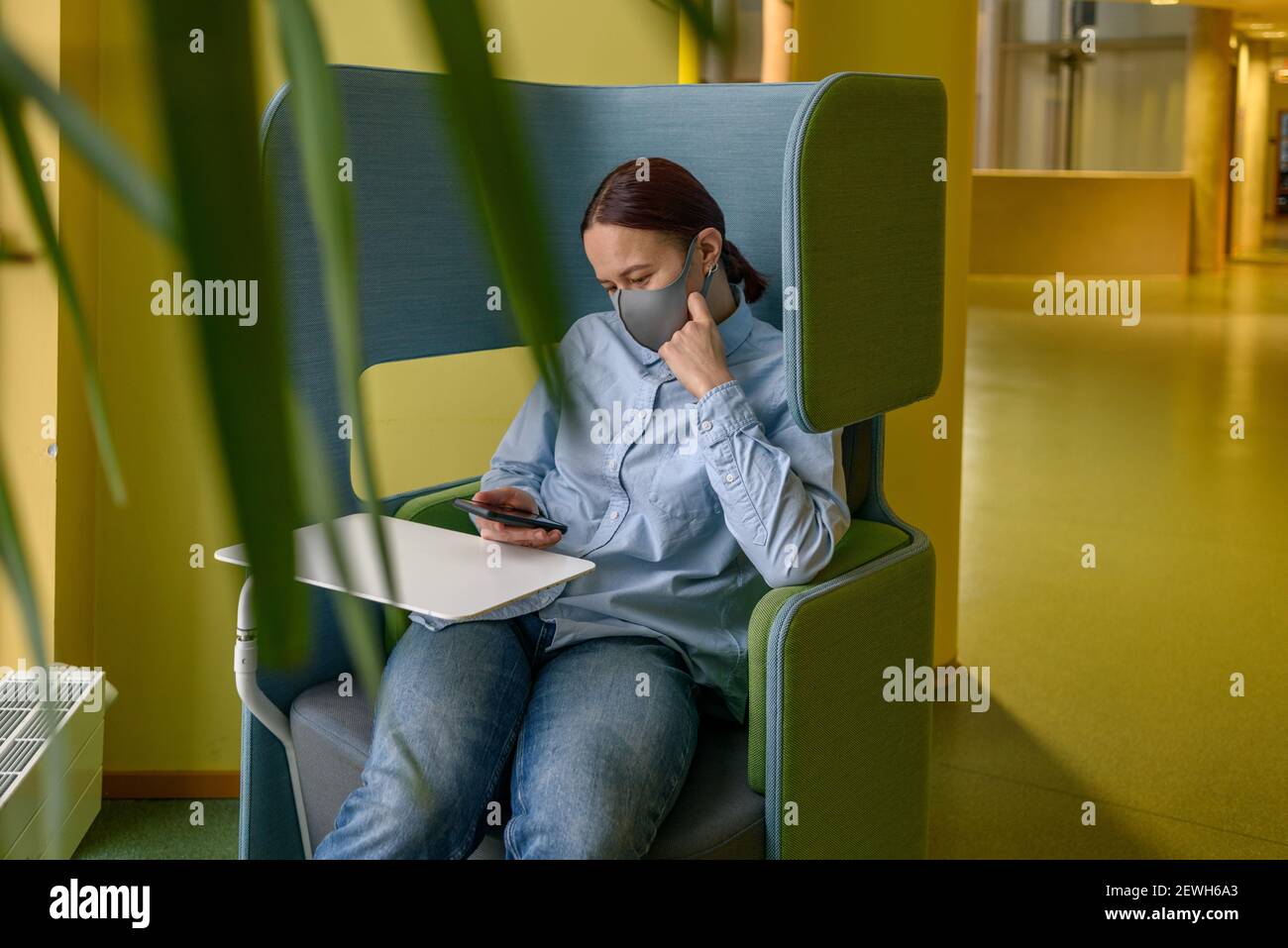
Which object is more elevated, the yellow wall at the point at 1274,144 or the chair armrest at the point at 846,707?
the yellow wall at the point at 1274,144

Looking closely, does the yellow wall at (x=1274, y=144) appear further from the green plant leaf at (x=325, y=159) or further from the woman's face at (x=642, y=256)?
the green plant leaf at (x=325, y=159)

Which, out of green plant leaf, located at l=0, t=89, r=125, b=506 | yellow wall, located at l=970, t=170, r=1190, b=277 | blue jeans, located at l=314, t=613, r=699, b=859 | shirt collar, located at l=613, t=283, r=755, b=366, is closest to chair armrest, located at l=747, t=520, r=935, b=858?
blue jeans, located at l=314, t=613, r=699, b=859

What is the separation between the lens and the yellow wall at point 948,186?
9.71 ft

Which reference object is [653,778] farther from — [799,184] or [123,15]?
[123,15]

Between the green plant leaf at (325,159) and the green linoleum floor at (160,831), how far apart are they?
2.60 metres

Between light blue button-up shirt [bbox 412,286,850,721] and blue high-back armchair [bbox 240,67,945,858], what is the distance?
95mm

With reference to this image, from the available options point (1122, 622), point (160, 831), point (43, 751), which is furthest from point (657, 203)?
point (1122, 622)

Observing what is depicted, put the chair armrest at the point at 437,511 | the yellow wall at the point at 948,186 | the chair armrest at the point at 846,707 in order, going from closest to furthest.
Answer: the chair armrest at the point at 846,707 < the chair armrest at the point at 437,511 < the yellow wall at the point at 948,186

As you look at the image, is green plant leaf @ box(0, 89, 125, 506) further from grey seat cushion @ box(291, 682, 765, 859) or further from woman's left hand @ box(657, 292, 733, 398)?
woman's left hand @ box(657, 292, 733, 398)

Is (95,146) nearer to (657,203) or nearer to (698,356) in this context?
(698,356)

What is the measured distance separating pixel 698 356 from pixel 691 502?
0.70ft

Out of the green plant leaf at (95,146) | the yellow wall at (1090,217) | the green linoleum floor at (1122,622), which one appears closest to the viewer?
the green plant leaf at (95,146)

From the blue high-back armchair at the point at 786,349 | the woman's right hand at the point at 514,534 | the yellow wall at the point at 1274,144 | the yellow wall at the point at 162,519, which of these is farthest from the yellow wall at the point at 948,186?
the yellow wall at the point at 1274,144
